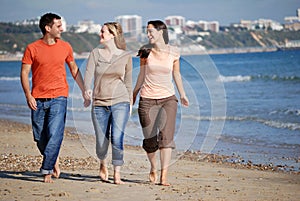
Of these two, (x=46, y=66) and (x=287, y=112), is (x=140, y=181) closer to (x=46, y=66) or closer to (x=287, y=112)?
(x=46, y=66)

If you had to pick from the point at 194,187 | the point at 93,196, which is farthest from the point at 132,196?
the point at 194,187

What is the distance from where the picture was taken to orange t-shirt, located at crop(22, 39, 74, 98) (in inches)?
245

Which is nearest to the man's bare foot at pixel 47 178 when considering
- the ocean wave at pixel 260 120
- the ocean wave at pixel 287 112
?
the ocean wave at pixel 260 120

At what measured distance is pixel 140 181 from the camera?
22.4 feet

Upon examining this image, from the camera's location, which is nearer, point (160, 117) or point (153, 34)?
point (153, 34)

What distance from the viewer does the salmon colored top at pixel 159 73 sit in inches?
252

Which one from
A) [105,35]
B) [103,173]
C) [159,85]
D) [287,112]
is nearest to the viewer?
[105,35]

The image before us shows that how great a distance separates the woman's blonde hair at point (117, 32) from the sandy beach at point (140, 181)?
1.46m

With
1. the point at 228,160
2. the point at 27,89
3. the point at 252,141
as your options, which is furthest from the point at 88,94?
the point at 252,141

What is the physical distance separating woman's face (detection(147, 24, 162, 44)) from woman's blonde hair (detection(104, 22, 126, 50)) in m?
0.28

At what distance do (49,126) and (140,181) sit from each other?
48.4 inches

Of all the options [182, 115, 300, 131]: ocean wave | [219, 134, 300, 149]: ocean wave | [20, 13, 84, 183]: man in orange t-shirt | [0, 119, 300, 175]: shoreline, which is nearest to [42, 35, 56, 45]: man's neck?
[20, 13, 84, 183]: man in orange t-shirt

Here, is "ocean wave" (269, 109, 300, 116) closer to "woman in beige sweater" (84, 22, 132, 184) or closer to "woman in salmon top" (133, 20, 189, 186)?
"woman in salmon top" (133, 20, 189, 186)

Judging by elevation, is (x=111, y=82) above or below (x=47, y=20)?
below
